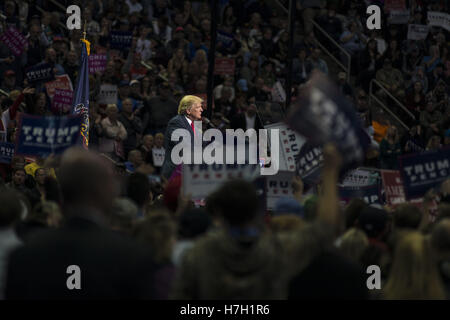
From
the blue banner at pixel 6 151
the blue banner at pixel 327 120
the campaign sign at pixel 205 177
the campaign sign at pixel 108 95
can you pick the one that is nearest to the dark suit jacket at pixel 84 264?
the blue banner at pixel 327 120

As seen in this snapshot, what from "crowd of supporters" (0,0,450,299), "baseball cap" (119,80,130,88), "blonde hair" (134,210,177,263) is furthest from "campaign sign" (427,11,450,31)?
"blonde hair" (134,210,177,263)

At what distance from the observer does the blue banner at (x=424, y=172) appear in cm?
719

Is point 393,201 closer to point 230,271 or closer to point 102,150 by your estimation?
point 230,271

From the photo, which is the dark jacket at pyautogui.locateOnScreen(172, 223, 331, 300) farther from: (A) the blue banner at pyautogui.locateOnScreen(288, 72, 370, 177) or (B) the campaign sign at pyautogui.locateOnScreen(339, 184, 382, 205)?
(B) the campaign sign at pyautogui.locateOnScreen(339, 184, 382, 205)

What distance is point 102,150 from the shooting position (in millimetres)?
13273

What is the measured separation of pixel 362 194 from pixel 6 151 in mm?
4325

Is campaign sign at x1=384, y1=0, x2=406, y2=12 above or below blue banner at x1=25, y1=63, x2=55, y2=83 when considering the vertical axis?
above

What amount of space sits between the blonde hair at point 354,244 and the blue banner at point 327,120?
1005mm

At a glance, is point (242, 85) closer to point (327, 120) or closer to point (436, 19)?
point (436, 19)

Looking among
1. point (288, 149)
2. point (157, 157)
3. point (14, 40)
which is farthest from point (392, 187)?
point (14, 40)

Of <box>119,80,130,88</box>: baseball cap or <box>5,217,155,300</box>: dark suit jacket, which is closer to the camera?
<box>5,217,155,300</box>: dark suit jacket

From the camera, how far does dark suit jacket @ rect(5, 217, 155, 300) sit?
3.44m

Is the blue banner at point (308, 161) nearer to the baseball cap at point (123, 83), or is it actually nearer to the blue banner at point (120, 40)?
the baseball cap at point (123, 83)
